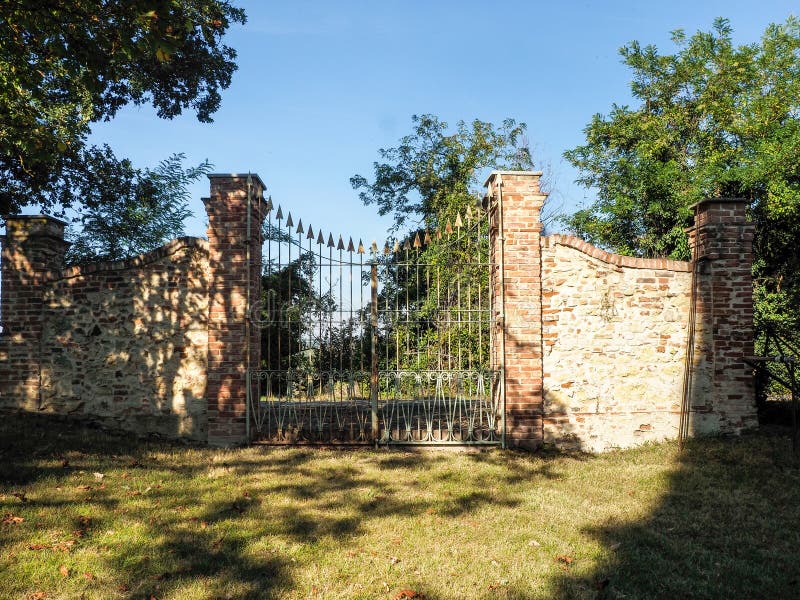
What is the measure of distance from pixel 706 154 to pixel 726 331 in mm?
11176

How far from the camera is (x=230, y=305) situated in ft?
24.0

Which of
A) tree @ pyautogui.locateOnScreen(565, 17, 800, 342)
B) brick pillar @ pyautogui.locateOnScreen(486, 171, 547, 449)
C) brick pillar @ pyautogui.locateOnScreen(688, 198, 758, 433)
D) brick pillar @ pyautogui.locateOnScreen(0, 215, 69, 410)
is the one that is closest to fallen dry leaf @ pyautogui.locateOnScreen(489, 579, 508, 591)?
brick pillar @ pyautogui.locateOnScreen(486, 171, 547, 449)

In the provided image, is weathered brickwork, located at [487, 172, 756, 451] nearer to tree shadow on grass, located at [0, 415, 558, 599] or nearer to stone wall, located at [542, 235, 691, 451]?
stone wall, located at [542, 235, 691, 451]

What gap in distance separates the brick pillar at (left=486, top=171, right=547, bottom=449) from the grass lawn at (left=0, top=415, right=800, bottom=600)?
1.83 ft

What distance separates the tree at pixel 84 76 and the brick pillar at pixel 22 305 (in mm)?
1103

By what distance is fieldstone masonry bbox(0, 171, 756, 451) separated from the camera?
7.25 m

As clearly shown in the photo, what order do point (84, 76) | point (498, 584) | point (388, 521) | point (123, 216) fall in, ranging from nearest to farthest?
1. point (498, 584)
2. point (388, 521)
3. point (84, 76)
4. point (123, 216)

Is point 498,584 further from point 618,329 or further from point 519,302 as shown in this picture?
point 618,329

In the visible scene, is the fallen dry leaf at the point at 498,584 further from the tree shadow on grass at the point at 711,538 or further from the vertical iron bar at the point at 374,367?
the vertical iron bar at the point at 374,367

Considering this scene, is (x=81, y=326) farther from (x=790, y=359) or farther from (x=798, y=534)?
(x=790, y=359)

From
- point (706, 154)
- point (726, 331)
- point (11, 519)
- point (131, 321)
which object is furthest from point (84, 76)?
point (706, 154)

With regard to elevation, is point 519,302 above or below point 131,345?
above

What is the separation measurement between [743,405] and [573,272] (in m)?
2.92

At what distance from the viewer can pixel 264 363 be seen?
11.4m
